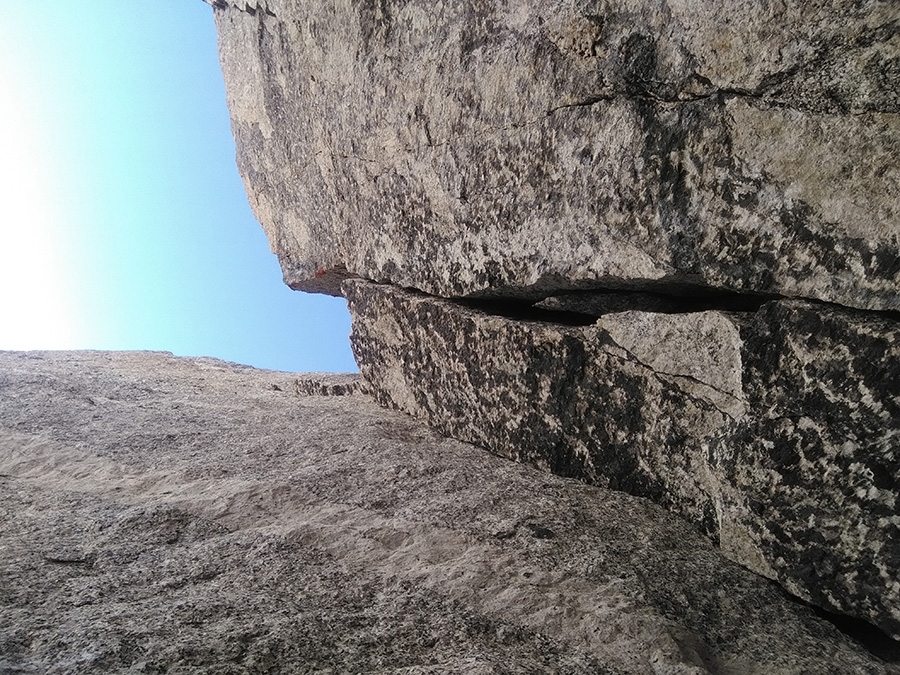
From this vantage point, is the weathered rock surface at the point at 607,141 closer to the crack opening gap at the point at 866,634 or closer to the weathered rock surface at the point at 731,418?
the weathered rock surface at the point at 731,418

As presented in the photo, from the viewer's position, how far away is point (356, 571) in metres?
1.91

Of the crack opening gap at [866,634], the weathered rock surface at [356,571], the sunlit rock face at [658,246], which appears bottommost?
the crack opening gap at [866,634]

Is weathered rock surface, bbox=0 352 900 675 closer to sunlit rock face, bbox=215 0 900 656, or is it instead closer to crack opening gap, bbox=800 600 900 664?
crack opening gap, bbox=800 600 900 664

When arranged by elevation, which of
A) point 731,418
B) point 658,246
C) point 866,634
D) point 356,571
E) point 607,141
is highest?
point 607,141

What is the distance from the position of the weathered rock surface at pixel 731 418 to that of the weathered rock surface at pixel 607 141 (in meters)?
0.13

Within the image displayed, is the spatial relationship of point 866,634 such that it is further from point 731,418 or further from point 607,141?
point 607,141

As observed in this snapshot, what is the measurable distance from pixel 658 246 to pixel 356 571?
1221 millimetres

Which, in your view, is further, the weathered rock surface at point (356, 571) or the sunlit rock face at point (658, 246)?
the sunlit rock face at point (658, 246)

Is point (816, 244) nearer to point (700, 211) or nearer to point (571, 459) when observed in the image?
point (700, 211)

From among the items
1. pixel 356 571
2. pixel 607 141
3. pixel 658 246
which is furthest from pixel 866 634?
pixel 607 141

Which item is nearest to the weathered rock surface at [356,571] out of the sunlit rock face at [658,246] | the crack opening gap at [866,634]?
the crack opening gap at [866,634]

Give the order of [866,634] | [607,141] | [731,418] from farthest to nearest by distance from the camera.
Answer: [607,141] < [731,418] < [866,634]

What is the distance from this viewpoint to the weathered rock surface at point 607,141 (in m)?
1.70

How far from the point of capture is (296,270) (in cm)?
420
